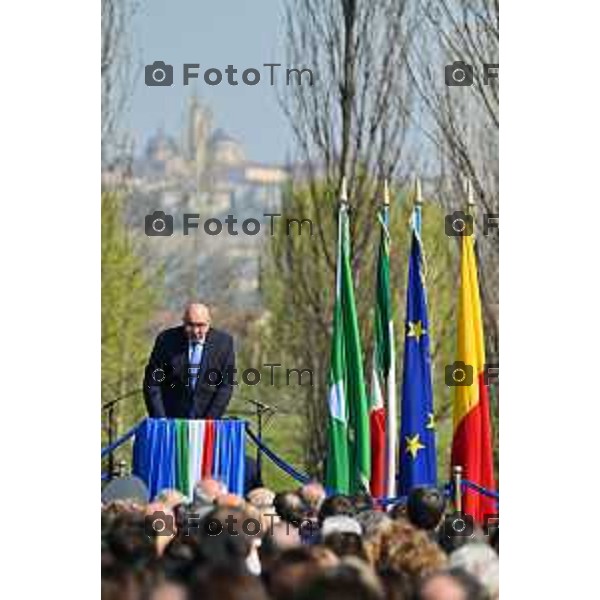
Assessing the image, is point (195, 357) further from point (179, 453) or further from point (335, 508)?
point (335, 508)

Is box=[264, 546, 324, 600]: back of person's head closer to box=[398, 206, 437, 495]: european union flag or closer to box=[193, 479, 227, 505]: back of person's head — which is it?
box=[193, 479, 227, 505]: back of person's head

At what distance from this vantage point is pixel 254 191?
6.03 metres

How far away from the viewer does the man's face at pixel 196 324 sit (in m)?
4.45

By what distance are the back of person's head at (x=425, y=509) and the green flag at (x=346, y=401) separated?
1.75 meters

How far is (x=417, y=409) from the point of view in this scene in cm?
524

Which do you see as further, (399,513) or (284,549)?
(399,513)

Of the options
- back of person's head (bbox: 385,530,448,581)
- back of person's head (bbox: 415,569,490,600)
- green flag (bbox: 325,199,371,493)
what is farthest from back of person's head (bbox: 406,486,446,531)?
green flag (bbox: 325,199,371,493)

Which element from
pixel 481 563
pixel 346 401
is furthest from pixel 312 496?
pixel 346 401

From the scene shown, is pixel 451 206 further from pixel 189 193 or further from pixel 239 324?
pixel 189 193

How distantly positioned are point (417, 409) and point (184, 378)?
3.04 feet

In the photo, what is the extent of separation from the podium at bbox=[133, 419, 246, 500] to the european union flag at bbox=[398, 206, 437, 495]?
2.50 ft

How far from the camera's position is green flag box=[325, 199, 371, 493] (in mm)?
5652
